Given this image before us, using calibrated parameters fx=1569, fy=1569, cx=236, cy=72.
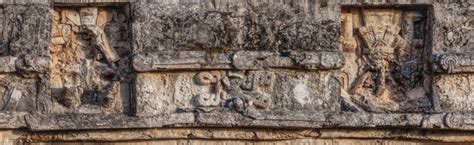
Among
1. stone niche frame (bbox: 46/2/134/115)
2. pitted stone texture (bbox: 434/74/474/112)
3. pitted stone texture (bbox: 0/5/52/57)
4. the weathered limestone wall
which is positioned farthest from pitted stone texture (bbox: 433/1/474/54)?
pitted stone texture (bbox: 0/5/52/57)

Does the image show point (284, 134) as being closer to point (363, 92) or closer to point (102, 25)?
point (363, 92)

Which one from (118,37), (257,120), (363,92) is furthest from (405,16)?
(118,37)

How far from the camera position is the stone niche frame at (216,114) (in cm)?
1114

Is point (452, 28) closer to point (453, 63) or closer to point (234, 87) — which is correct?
point (453, 63)

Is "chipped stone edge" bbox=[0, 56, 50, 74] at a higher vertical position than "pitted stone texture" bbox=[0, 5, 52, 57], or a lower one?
lower

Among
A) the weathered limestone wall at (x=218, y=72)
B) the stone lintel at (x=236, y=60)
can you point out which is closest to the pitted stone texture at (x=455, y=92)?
the weathered limestone wall at (x=218, y=72)

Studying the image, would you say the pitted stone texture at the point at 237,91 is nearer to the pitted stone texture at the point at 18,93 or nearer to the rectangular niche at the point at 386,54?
the rectangular niche at the point at 386,54

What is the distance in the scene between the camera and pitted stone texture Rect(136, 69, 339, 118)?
11.2 meters

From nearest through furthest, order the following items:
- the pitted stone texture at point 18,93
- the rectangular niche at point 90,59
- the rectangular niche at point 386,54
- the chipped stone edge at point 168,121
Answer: the chipped stone edge at point 168,121 < the pitted stone texture at point 18,93 < the rectangular niche at point 90,59 < the rectangular niche at point 386,54

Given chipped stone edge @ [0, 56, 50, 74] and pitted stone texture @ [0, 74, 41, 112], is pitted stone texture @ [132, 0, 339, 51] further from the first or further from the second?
pitted stone texture @ [0, 74, 41, 112]

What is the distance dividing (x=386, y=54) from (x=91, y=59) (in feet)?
7.09

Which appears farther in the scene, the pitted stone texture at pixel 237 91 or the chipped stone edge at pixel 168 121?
the pitted stone texture at pixel 237 91

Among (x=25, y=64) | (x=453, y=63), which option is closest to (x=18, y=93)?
(x=25, y=64)

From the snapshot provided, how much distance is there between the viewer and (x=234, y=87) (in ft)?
37.0
